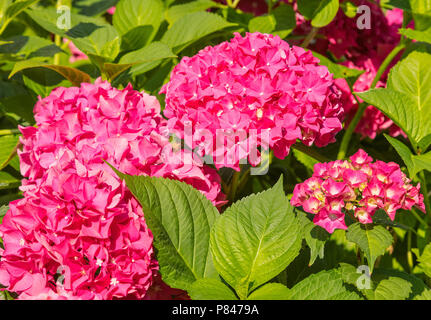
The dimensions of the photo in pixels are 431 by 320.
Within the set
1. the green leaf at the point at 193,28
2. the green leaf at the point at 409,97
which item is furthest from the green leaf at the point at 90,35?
the green leaf at the point at 409,97

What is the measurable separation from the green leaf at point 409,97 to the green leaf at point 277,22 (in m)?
0.32

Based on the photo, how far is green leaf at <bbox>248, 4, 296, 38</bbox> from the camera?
4.65 ft

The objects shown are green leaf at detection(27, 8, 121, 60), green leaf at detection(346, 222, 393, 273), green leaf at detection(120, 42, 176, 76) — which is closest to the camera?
green leaf at detection(346, 222, 393, 273)

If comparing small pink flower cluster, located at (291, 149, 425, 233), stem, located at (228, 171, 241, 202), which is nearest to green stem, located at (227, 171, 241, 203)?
stem, located at (228, 171, 241, 202)

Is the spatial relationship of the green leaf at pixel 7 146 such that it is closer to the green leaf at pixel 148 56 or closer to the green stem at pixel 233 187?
the green leaf at pixel 148 56

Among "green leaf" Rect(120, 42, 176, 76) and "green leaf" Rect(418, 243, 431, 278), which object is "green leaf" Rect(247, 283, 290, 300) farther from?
"green leaf" Rect(120, 42, 176, 76)

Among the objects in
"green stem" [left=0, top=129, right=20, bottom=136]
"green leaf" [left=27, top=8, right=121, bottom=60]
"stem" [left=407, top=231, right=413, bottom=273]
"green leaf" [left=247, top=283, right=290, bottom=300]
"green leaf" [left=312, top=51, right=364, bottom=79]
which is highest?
"green leaf" [left=27, top=8, right=121, bottom=60]

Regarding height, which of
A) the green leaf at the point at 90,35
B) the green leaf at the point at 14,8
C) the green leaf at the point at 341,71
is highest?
the green leaf at the point at 14,8

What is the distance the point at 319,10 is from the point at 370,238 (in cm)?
67

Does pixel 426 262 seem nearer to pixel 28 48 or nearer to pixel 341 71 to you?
pixel 341 71

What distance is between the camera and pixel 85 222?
0.90 m

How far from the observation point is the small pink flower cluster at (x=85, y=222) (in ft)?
2.90

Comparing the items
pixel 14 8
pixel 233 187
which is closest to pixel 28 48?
pixel 14 8

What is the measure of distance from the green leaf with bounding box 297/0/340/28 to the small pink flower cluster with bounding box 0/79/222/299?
0.53 m
